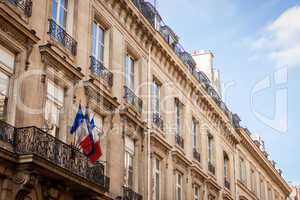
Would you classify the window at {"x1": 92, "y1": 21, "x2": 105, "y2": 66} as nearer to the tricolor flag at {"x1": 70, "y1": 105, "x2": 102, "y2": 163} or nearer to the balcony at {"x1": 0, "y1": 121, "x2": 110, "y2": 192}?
the tricolor flag at {"x1": 70, "y1": 105, "x2": 102, "y2": 163}

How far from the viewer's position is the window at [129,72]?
23.3 meters

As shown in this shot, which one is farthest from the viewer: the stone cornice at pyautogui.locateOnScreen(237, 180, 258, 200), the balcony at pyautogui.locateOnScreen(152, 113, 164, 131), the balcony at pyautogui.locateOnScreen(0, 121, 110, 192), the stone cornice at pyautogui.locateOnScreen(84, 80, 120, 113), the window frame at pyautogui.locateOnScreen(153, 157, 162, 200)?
the stone cornice at pyautogui.locateOnScreen(237, 180, 258, 200)

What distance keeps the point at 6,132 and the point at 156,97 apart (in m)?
12.2

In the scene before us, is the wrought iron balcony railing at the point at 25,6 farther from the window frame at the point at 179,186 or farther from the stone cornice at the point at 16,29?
the window frame at the point at 179,186

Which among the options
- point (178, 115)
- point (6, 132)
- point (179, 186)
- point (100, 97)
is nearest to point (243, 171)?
point (178, 115)

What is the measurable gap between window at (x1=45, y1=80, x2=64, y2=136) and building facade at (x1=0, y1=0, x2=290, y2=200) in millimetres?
30

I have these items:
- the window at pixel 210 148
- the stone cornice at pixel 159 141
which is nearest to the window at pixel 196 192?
the window at pixel 210 148

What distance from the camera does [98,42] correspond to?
2145cm

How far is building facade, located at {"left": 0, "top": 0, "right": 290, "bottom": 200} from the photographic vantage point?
15.6 meters

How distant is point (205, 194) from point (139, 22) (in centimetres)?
1074

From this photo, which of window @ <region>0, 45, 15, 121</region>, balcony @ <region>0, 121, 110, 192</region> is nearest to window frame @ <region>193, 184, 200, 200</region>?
balcony @ <region>0, 121, 110, 192</region>

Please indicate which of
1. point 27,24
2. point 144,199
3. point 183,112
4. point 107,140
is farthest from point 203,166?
point 27,24

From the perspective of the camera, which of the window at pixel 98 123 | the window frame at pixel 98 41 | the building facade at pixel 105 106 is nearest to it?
the building facade at pixel 105 106

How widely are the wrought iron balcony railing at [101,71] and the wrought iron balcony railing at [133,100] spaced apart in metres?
1.26
